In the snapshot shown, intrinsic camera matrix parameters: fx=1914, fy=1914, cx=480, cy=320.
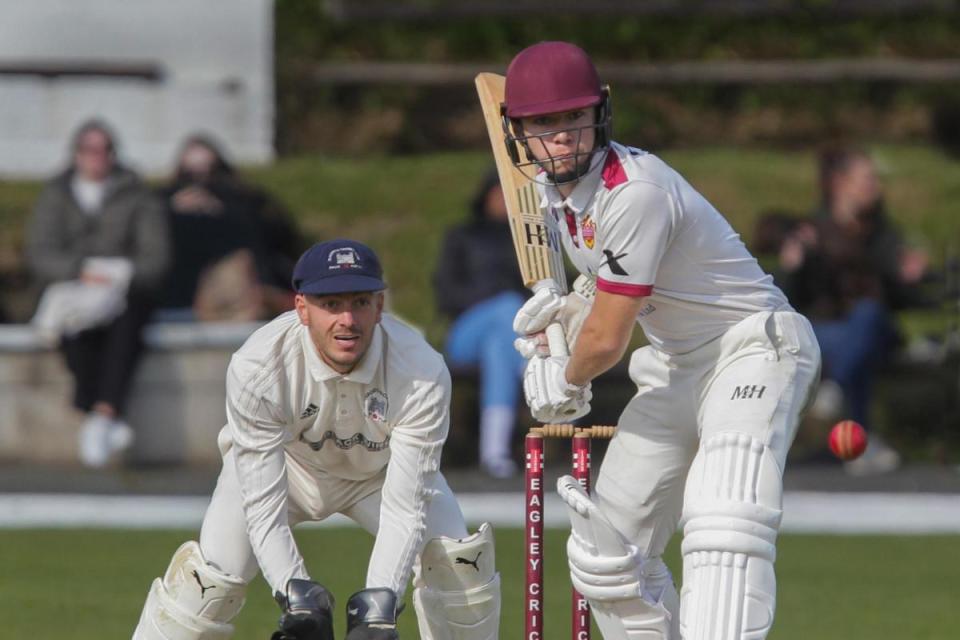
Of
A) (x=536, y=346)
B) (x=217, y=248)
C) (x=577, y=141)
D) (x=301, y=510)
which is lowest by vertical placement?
(x=301, y=510)

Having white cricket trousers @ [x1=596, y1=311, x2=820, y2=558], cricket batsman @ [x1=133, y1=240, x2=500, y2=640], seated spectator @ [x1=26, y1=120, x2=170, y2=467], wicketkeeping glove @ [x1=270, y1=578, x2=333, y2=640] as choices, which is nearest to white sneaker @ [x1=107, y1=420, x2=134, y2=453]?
A: seated spectator @ [x1=26, y1=120, x2=170, y2=467]

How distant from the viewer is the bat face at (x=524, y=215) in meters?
4.17

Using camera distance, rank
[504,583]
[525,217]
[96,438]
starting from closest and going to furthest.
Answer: [525,217] < [504,583] < [96,438]

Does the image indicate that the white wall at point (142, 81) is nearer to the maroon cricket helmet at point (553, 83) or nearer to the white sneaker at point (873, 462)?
the white sneaker at point (873, 462)

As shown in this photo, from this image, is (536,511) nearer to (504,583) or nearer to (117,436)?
(504,583)

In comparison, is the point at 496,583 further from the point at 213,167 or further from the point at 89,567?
the point at 213,167

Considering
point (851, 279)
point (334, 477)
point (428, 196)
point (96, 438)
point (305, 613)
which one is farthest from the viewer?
point (428, 196)

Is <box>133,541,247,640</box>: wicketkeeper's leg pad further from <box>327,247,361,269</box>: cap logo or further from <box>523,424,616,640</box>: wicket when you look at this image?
<box>327,247,361,269</box>: cap logo

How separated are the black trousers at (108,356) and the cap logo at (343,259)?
422 centimetres

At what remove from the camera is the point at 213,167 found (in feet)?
28.2

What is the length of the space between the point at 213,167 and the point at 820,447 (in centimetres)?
296

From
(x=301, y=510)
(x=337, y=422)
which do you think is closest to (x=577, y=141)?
(x=337, y=422)

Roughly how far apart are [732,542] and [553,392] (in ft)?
1.64

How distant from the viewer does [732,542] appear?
3.62 metres
